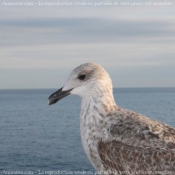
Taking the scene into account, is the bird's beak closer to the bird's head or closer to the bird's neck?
the bird's head

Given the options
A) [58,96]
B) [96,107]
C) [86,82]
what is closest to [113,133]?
[96,107]

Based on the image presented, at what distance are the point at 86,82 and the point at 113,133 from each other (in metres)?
1.00

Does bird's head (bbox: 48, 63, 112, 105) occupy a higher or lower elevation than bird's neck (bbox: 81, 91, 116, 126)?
higher

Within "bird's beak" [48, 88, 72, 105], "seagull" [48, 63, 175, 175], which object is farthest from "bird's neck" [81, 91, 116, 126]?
"bird's beak" [48, 88, 72, 105]

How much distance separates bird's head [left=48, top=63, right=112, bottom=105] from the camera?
739cm

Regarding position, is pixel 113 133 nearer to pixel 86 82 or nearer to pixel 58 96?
pixel 86 82

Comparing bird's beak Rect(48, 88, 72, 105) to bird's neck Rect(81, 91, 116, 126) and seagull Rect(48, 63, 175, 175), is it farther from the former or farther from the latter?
bird's neck Rect(81, 91, 116, 126)

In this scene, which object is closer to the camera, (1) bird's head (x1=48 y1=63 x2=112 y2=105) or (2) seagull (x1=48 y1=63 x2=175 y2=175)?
(2) seagull (x1=48 y1=63 x2=175 y2=175)

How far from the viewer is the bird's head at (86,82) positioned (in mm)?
7387

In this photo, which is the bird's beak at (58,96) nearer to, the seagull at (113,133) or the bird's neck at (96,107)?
the seagull at (113,133)

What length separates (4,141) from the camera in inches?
4021

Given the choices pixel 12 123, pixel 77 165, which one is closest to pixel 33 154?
→ pixel 77 165

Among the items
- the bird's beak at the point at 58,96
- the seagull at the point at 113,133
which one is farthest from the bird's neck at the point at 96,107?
the bird's beak at the point at 58,96

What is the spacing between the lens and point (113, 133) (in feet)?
23.1
